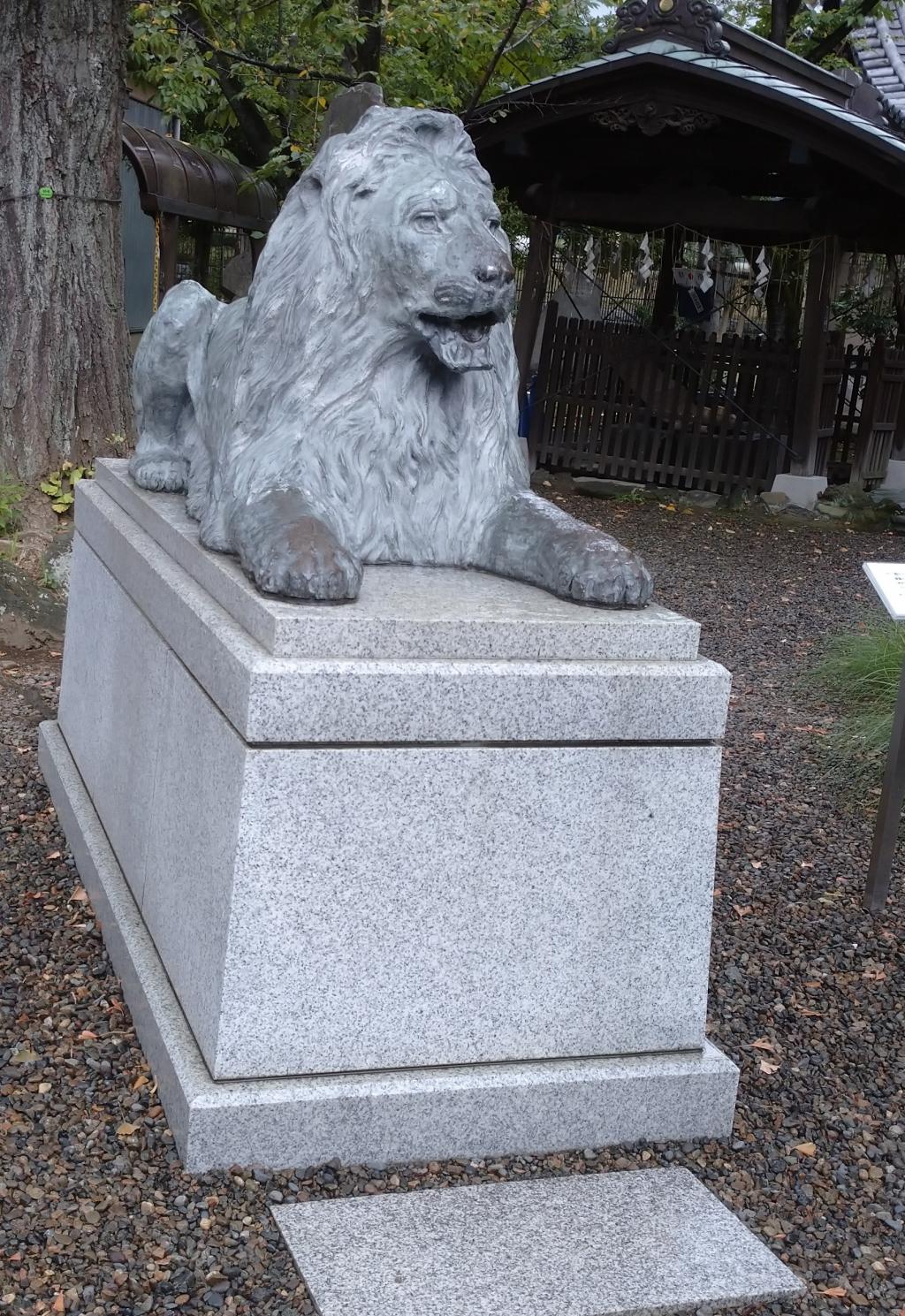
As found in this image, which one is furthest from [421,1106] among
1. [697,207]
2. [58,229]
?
[697,207]

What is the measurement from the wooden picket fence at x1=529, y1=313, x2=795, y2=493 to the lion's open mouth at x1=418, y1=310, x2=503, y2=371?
1007 cm

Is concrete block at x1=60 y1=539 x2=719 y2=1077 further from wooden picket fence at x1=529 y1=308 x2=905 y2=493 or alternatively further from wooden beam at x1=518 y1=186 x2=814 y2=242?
wooden beam at x1=518 y1=186 x2=814 y2=242

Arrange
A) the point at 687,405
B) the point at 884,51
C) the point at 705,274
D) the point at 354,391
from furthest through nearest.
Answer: the point at 884,51 < the point at 705,274 < the point at 687,405 < the point at 354,391

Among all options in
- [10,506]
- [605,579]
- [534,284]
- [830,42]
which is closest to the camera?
[605,579]

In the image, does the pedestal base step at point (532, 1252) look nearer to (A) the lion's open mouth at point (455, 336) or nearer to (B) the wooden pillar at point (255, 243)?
(A) the lion's open mouth at point (455, 336)

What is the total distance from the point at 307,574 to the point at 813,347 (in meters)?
10.6

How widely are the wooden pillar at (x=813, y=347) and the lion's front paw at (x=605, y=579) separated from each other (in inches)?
395

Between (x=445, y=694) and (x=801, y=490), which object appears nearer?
(x=445, y=694)

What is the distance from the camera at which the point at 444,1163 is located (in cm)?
289

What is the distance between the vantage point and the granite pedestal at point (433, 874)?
2.66m

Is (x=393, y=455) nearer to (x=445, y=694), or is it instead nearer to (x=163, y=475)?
(x=445, y=694)

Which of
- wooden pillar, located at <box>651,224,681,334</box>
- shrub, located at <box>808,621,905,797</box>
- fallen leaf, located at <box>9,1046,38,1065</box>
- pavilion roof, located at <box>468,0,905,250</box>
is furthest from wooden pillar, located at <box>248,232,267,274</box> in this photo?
fallen leaf, located at <box>9,1046,38,1065</box>

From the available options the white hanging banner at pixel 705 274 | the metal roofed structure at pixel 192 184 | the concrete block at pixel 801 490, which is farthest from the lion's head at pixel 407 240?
the white hanging banner at pixel 705 274

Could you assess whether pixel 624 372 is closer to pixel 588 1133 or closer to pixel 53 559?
pixel 53 559
